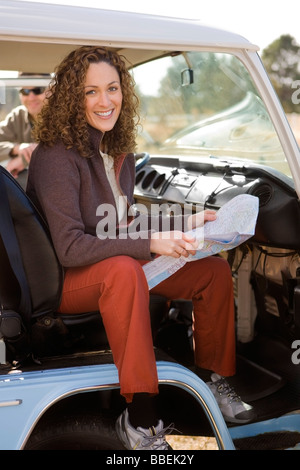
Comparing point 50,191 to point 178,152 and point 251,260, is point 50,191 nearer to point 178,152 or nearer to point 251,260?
point 251,260

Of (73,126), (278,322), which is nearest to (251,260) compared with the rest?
(278,322)

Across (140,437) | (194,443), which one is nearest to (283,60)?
(194,443)

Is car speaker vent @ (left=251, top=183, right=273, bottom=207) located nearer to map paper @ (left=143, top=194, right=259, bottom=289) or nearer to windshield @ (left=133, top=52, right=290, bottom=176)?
windshield @ (left=133, top=52, right=290, bottom=176)

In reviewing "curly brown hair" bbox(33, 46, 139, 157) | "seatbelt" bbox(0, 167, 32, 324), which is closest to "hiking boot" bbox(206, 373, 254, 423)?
"seatbelt" bbox(0, 167, 32, 324)

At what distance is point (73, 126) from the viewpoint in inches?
94.3

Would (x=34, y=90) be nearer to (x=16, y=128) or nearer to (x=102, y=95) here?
(x=16, y=128)

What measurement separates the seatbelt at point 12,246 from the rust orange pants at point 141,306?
0.59 ft

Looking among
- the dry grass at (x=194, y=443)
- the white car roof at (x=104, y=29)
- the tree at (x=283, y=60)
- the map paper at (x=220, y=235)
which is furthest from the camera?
the tree at (x=283, y=60)

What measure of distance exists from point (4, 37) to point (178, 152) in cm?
178

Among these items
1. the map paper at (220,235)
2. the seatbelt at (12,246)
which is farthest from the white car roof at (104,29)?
the map paper at (220,235)

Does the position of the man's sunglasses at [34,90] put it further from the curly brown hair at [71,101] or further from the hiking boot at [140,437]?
the hiking boot at [140,437]

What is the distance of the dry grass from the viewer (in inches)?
120

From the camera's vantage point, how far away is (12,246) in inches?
84.8

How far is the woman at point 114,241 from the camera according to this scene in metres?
2.14
